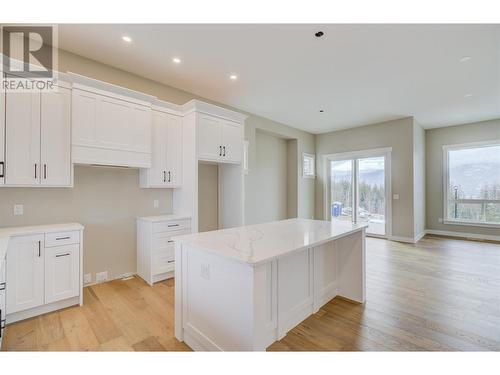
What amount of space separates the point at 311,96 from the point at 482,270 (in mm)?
3923

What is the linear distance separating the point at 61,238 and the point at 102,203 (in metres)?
0.80

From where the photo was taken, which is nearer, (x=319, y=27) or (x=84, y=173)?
(x=319, y=27)

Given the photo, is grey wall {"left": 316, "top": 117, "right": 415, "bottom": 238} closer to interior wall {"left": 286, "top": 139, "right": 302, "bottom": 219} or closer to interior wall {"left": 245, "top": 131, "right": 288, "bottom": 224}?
interior wall {"left": 286, "top": 139, "right": 302, "bottom": 219}

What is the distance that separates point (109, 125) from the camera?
2.96 m

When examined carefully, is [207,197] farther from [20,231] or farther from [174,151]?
[20,231]

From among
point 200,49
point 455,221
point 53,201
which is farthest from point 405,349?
point 455,221

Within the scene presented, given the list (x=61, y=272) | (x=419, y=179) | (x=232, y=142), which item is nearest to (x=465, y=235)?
(x=419, y=179)

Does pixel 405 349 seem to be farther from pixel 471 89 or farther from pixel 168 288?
pixel 471 89

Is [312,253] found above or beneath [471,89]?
beneath

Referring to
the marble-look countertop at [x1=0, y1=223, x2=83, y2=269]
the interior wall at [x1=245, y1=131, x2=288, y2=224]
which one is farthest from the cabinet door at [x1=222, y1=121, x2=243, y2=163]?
the marble-look countertop at [x1=0, y1=223, x2=83, y2=269]

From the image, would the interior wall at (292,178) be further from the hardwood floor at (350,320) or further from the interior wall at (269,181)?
the hardwood floor at (350,320)

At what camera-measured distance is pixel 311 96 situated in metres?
4.40

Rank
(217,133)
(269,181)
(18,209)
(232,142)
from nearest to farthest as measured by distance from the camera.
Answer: (18,209), (217,133), (232,142), (269,181)

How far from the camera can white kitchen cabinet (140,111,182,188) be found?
3.44 metres
